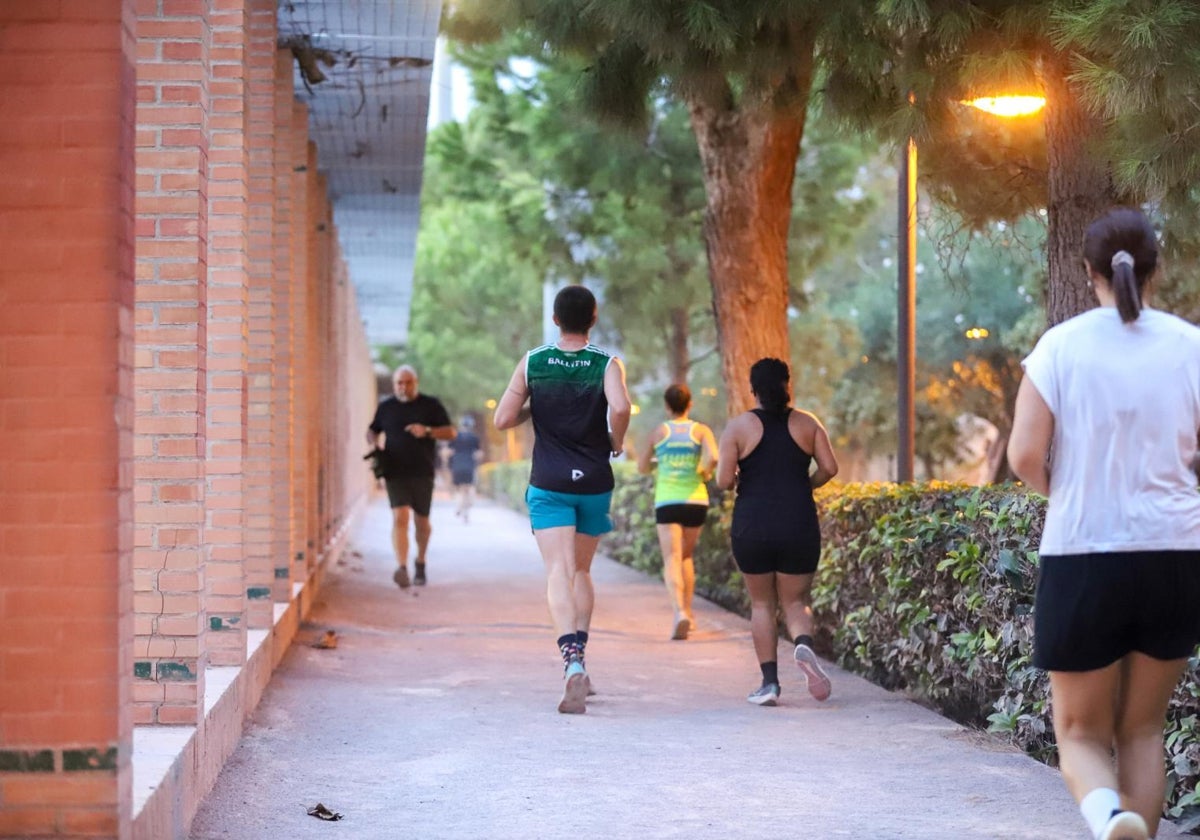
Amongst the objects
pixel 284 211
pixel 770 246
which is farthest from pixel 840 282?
pixel 284 211

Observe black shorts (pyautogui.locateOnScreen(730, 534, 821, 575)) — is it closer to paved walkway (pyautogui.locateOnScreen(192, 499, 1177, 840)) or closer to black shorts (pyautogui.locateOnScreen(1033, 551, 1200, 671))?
paved walkway (pyautogui.locateOnScreen(192, 499, 1177, 840))

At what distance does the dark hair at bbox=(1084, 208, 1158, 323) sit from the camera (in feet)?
14.7

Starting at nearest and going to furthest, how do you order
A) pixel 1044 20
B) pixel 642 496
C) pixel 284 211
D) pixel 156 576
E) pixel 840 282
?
1. pixel 156 576
2. pixel 1044 20
3. pixel 284 211
4. pixel 642 496
5. pixel 840 282

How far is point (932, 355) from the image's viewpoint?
36781 mm

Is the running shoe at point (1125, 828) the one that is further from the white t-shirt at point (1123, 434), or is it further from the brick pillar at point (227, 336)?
the brick pillar at point (227, 336)

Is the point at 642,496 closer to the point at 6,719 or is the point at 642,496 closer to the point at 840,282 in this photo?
the point at 6,719

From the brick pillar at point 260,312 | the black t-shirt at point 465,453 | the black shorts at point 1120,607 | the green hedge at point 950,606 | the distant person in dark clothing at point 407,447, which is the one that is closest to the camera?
the black shorts at point 1120,607

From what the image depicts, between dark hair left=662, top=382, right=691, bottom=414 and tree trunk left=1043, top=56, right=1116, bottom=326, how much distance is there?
3.33 meters

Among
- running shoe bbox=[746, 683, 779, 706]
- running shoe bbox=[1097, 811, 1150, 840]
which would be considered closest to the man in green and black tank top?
running shoe bbox=[746, 683, 779, 706]

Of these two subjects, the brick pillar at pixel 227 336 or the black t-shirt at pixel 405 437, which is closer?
the brick pillar at pixel 227 336

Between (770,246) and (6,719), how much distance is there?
9.96 m

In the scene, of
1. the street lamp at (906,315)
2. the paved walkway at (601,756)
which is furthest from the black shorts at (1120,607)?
the street lamp at (906,315)

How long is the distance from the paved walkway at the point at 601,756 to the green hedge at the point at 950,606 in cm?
16

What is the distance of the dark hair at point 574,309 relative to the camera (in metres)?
8.29
